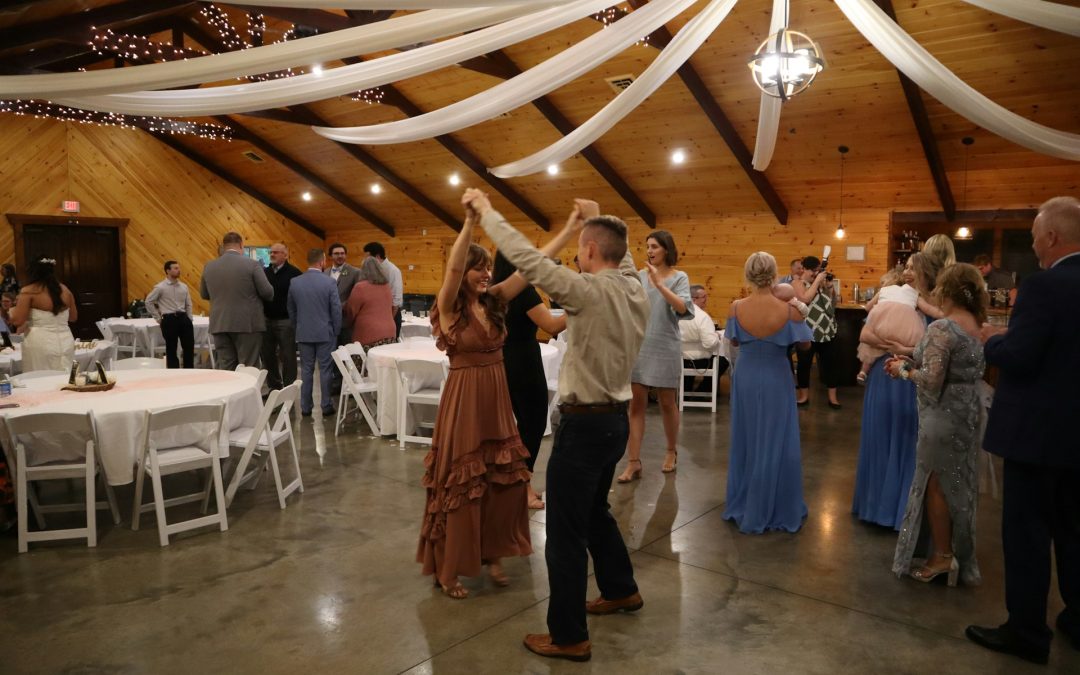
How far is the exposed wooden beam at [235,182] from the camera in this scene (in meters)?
14.8

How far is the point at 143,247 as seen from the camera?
571 inches

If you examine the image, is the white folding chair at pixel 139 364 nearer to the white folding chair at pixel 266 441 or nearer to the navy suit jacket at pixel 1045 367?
the white folding chair at pixel 266 441

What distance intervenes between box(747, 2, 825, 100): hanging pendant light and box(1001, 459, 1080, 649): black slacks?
234 cm

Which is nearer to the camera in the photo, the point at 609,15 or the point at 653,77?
the point at 653,77

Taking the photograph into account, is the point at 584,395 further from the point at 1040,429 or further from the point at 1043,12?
the point at 1043,12

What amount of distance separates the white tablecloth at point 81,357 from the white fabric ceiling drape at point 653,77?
4.57 metres

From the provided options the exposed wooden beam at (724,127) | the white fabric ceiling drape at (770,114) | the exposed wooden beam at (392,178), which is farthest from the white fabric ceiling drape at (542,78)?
the exposed wooden beam at (392,178)

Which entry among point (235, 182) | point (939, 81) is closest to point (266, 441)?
point (939, 81)

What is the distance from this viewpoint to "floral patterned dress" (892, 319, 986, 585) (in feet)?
10.3

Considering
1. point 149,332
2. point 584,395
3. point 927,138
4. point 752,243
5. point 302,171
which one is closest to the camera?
point 584,395

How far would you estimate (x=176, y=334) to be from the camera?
901 centimetres

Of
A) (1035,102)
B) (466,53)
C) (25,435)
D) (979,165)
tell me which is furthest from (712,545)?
(979,165)

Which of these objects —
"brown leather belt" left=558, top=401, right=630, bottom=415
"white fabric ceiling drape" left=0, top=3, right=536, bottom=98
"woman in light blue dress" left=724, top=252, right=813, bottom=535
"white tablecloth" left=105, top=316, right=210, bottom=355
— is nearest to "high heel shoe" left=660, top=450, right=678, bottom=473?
"woman in light blue dress" left=724, top=252, right=813, bottom=535

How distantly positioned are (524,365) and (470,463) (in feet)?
2.66
